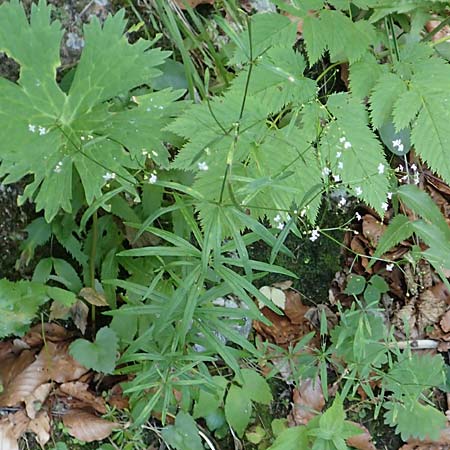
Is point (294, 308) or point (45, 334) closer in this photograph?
point (45, 334)

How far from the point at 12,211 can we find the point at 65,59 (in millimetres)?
579

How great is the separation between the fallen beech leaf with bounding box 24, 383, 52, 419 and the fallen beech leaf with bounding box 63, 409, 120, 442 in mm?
100

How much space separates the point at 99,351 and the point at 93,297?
0.63ft

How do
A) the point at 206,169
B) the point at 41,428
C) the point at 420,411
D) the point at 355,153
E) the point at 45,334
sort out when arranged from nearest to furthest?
the point at 206,169 < the point at 355,153 < the point at 41,428 < the point at 45,334 < the point at 420,411

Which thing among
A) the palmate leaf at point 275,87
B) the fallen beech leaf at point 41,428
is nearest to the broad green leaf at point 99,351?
the fallen beech leaf at point 41,428

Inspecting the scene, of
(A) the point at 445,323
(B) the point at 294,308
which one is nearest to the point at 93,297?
(B) the point at 294,308

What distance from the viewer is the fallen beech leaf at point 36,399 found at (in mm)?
2110

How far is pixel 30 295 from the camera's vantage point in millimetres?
2037

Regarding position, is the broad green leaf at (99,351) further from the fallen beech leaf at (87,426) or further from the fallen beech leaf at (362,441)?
the fallen beech leaf at (362,441)

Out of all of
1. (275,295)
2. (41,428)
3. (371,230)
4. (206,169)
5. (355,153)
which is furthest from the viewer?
(371,230)

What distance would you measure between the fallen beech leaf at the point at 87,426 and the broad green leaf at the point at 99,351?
203 mm

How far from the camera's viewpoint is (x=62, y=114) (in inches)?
70.5

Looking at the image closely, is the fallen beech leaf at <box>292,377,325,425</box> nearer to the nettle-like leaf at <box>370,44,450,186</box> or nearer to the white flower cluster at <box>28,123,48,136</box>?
the nettle-like leaf at <box>370,44,450,186</box>

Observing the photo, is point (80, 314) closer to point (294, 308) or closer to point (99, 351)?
point (99, 351)
